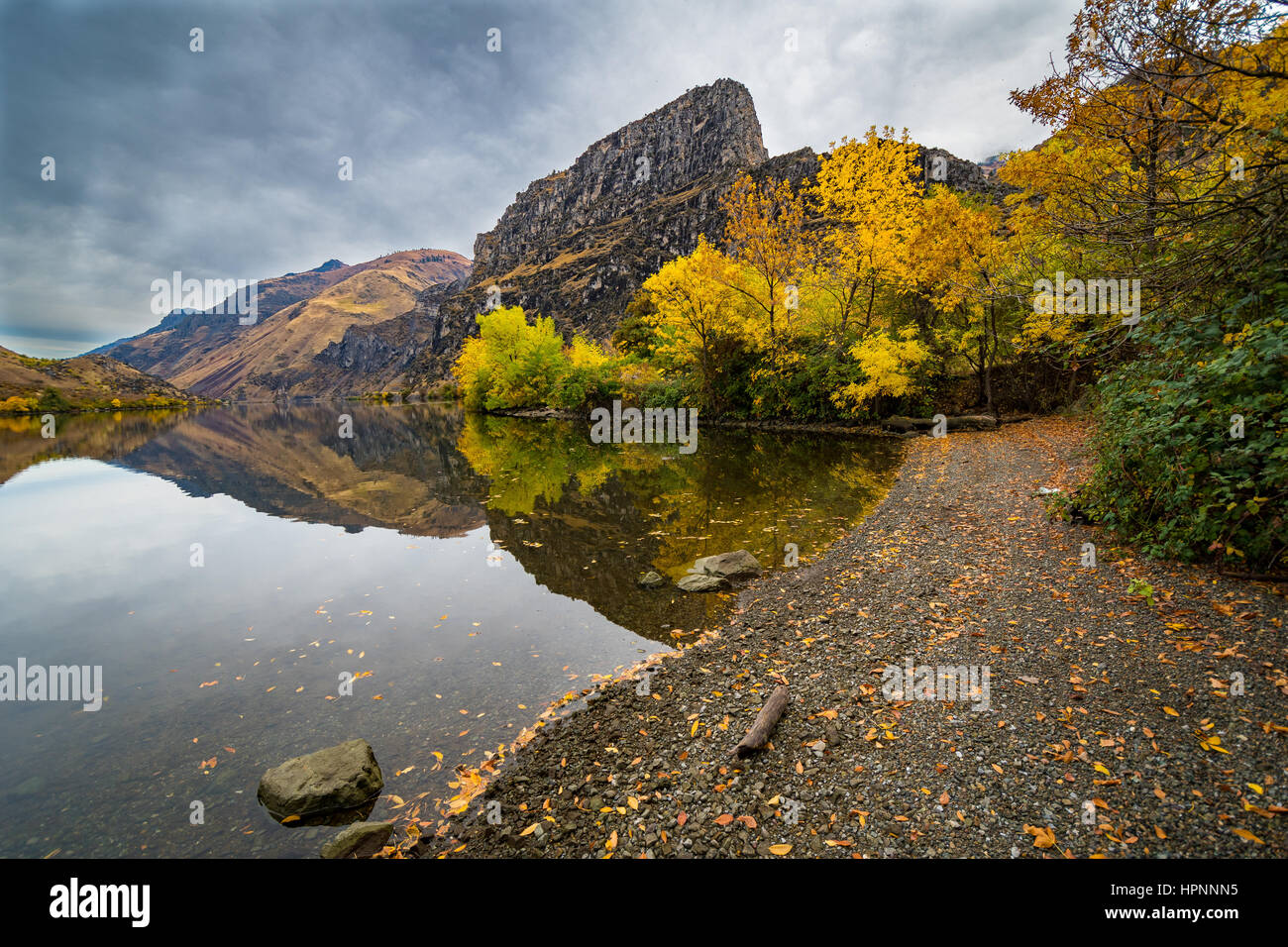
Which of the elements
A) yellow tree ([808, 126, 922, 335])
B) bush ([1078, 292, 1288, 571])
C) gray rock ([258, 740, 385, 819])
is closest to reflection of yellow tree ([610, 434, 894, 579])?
bush ([1078, 292, 1288, 571])

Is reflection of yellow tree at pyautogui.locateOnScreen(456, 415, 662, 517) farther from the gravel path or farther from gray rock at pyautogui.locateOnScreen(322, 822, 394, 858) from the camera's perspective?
gray rock at pyautogui.locateOnScreen(322, 822, 394, 858)

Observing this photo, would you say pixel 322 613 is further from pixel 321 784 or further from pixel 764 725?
pixel 764 725

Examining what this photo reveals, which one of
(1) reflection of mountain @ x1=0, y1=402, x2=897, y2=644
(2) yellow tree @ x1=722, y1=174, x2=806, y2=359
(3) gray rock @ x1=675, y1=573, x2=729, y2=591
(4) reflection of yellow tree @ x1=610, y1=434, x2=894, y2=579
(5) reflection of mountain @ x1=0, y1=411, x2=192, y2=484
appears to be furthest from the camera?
(5) reflection of mountain @ x1=0, y1=411, x2=192, y2=484

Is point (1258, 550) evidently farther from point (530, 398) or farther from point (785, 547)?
point (530, 398)

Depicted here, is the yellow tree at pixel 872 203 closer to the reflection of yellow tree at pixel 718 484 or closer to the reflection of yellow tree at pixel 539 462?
the reflection of yellow tree at pixel 718 484

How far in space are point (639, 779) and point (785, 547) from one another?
7627mm

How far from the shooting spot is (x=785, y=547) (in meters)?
11.6

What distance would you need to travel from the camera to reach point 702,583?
32.4 ft

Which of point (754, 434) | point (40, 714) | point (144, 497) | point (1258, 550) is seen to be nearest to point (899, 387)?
point (754, 434)

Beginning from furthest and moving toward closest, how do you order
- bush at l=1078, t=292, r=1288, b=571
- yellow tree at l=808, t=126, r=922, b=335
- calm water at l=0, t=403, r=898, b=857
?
yellow tree at l=808, t=126, r=922, b=335
bush at l=1078, t=292, r=1288, b=571
calm water at l=0, t=403, r=898, b=857

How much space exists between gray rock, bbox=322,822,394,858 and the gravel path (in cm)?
37

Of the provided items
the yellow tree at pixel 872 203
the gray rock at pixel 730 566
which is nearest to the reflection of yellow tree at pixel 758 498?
the gray rock at pixel 730 566

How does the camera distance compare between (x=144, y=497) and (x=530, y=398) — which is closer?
(x=144, y=497)

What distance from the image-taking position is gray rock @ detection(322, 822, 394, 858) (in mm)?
4473
